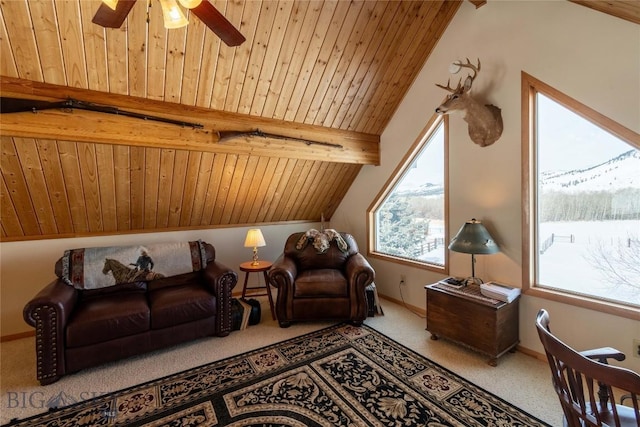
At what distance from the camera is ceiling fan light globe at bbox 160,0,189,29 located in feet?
5.05

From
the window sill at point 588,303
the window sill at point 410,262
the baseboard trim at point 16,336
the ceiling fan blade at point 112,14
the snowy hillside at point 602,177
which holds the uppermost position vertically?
the ceiling fan blade at point 112,14

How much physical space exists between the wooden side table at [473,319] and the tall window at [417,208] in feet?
2.17

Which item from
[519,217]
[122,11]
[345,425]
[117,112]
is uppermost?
[122,11]

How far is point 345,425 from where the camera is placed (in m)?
1.89

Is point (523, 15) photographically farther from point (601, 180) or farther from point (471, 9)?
point (601, 180)

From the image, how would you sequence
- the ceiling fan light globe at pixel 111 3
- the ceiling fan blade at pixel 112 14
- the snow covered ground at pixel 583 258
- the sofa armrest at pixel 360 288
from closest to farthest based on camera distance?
the ceiling fan light globe at pixel 111 3 → the ceiling fan blade at pixel 112 14 → the snow covered ground at pixel 583 258 → the sofa armrest at pixel 360 288

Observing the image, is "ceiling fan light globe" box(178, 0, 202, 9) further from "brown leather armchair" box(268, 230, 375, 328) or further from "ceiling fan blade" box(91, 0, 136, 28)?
"brown leather armchair" box(268, 230, 375, 328)

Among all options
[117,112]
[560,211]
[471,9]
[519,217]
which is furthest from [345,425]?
[471,9]

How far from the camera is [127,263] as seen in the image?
3.20 m

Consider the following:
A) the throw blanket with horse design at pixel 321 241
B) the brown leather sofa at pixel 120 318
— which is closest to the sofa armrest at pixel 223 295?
the brown leather sofa at pixel 120 318

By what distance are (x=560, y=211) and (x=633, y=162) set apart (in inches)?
22.7

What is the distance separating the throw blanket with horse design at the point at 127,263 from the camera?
296 centimetres

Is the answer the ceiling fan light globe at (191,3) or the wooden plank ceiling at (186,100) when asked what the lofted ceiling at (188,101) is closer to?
the wooden plank ceiling at (186,100)

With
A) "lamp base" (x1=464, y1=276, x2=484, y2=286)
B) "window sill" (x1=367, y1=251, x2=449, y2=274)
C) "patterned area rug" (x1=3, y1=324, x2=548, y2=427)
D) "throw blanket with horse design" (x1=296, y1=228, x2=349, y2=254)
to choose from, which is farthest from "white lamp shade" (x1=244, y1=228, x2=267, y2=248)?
"lamp base" (x1=464, y1=276, x2=484, y2=286)
